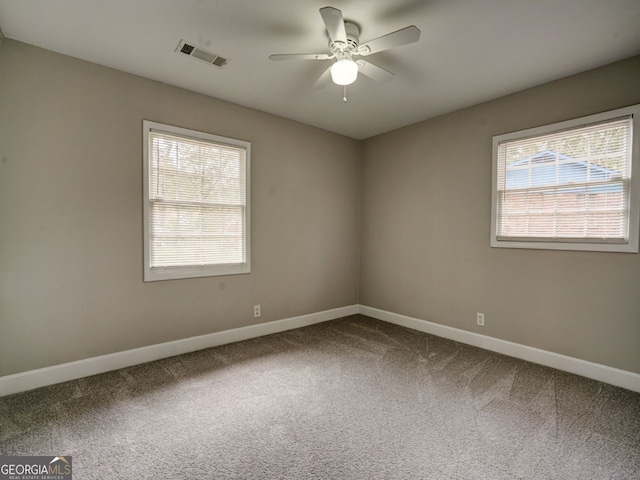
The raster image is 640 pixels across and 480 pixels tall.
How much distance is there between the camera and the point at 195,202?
10.9 feet

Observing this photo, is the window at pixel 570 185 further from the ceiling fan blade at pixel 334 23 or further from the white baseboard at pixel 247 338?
the ceiling fan blade at pixel 334 23

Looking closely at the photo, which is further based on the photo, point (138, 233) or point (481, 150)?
point (481, 150)

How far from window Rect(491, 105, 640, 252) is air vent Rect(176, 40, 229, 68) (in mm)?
2907

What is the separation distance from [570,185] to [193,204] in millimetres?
3718

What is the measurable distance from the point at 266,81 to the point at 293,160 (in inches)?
48.2

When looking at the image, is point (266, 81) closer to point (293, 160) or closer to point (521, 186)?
point (293, 160)

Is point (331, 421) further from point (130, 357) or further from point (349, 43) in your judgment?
point (349, 43)

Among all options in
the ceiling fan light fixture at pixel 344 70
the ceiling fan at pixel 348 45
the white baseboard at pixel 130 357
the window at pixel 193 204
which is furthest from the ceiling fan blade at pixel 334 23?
the white baseboard at pixel 130 357

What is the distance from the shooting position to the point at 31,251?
2.51 m

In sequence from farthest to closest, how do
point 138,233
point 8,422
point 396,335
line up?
point 396,335
point 138,233
point 8,422

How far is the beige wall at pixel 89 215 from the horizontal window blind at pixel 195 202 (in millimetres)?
153

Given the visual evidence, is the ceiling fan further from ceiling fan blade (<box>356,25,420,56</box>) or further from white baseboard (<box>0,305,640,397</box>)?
white baseboard (<box>0,305,640,397</box>)

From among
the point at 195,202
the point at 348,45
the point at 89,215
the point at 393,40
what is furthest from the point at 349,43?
the point at 89,215

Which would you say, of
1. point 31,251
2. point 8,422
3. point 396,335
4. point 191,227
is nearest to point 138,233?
point 191,227
